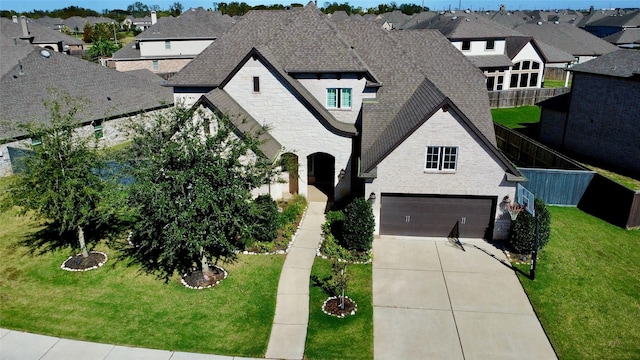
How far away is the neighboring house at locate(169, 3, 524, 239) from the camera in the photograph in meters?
20.3

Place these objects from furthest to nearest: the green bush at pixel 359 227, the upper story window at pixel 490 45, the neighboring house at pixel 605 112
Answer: the upper story window at pixel 490 45 < the neighboring house at pixel 605 112 < the green bush at pixel 359 227

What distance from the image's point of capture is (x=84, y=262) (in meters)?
19.2

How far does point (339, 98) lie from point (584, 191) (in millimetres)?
14424

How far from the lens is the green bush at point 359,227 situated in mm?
19891

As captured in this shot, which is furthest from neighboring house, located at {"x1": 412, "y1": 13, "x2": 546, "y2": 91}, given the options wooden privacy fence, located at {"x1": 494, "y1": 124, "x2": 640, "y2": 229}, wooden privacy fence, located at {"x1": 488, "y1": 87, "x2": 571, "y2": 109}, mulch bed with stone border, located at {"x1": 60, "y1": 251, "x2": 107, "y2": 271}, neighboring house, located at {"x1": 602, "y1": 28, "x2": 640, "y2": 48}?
mulch bed with stone border, located at {"x1": 60, "y1": 251, "x2": 107, "y2": 271}

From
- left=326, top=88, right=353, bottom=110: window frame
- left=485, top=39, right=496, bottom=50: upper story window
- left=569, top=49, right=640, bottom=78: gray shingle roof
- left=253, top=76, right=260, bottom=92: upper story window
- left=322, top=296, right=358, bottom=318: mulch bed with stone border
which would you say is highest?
left=485, top=39, right=496, bottom=50: upper story window

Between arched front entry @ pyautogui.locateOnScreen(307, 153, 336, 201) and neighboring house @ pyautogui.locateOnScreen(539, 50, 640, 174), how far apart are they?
764 inches

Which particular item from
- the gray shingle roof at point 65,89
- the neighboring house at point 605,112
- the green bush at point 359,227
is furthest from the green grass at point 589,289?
the gray shingle roof at point 65,89

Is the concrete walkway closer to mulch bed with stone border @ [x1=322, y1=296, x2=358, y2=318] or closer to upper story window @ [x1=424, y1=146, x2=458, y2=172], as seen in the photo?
mulch bed with stone border @ [x1=322, y1=296, x2=358, y2=318]

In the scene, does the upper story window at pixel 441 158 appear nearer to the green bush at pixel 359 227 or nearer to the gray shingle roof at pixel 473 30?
the green bush at pixel 359 227

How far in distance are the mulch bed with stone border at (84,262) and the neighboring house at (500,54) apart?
4782 cm

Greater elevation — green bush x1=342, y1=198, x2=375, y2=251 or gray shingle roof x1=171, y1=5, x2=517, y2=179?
gray shingle roof x1=171, y1=5, x2=517, y2=179

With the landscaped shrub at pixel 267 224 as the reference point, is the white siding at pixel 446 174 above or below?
above

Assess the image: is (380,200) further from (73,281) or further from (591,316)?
(73,281)
